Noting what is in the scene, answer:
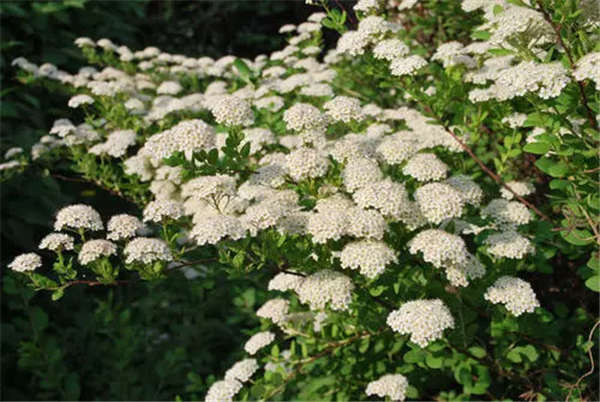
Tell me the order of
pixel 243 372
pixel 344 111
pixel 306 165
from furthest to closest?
pixel 243 372, pixel 344 111, pixel 306 165

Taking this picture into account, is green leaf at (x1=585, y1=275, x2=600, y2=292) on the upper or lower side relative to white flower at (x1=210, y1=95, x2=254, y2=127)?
lower

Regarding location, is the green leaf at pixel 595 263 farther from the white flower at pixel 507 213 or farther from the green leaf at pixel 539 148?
the green leaf at pixel 539 148

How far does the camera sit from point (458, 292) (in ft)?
6.65

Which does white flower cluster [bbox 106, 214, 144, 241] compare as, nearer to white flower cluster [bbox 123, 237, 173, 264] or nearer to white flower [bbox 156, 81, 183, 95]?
white flower cluster [bbox 123, 237, 173, 264]

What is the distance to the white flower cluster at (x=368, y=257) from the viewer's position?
1702 millimetres

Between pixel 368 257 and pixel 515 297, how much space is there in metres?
0.50

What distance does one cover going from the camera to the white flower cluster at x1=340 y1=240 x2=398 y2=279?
1702 mm

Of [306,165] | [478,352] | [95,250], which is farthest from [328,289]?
[95,250]

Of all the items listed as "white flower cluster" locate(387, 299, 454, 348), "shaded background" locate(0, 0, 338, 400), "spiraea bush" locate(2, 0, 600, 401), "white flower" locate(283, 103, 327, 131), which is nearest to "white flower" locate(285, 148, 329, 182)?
"spiraea bush" locate(2, 0, 600, 401)

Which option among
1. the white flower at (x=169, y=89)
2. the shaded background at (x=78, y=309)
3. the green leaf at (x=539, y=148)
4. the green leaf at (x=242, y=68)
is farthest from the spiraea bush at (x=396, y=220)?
the shaded background at (x=78, y=309)

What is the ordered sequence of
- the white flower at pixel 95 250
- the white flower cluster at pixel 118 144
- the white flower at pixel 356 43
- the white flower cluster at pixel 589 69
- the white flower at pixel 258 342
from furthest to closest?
the white flower cluster at pixel 118 144
the white flower at pixel 258 342
the white flower at pixel 356 43
the white flower at pixel 95 250
the white flower cluster at pixel 589 69

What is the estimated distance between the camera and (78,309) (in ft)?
12.8

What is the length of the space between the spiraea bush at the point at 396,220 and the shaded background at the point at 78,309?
1.96ft

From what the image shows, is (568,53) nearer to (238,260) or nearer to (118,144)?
(238,260)
